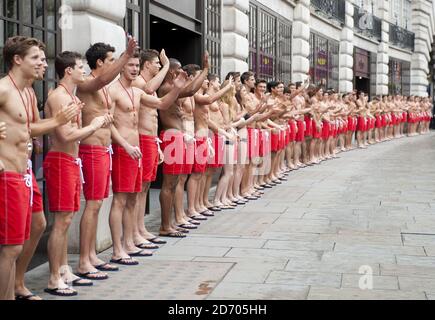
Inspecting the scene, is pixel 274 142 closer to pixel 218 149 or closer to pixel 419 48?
pixel 218 149

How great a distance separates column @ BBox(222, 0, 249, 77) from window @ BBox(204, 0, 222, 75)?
182 mm

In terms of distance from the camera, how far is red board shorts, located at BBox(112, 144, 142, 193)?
7.83m

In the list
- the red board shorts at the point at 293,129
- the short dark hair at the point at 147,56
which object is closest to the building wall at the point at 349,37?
the red board shorts at the point at 293,129

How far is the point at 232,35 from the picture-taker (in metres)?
15.9

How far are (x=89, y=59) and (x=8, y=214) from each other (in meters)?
2.40

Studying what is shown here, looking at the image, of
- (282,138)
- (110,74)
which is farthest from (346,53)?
(110,74)

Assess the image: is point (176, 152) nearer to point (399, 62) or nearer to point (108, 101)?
point (108, 101)

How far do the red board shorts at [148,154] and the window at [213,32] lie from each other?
6.44m

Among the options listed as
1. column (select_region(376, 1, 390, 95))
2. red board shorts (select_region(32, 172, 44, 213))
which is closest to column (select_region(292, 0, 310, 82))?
column (select_region(376, 1, 390, 95))

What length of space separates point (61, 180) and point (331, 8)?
2234 centimetres

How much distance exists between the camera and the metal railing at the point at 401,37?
3956cm

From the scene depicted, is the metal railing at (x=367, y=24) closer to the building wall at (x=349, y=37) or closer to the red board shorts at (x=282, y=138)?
the building wall at (x=349, y=37)
